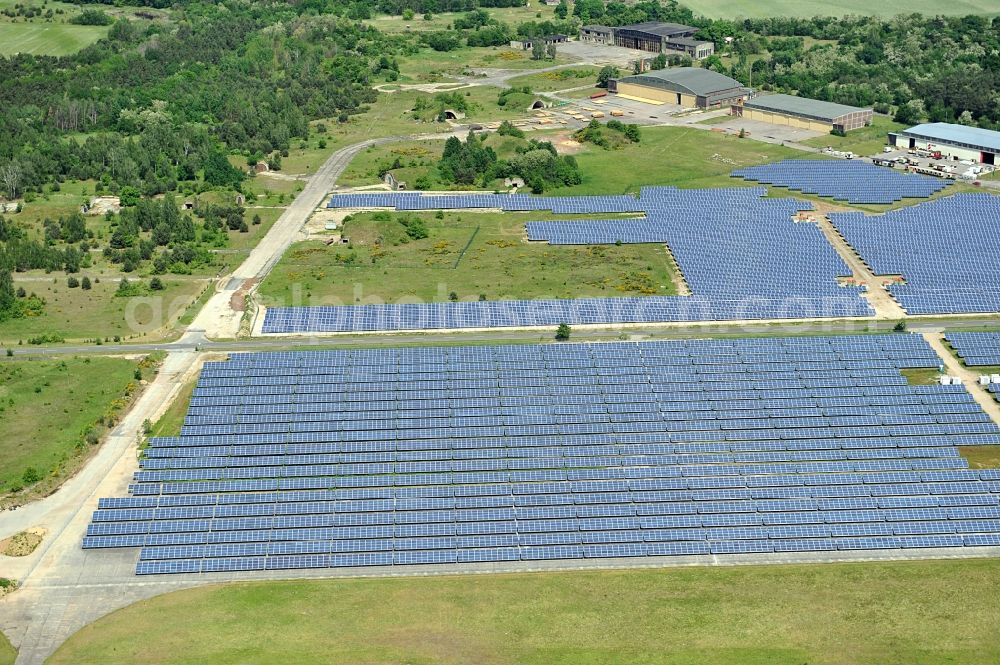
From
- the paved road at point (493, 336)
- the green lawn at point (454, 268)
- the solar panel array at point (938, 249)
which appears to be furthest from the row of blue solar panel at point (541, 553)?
the green lawn at point (454, 268)

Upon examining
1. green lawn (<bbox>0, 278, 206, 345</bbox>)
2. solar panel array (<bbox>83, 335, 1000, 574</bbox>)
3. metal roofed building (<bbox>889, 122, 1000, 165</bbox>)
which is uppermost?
metal roofed building (<bbox>889, 122, 1000, 165</bbox>)

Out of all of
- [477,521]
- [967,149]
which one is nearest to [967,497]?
[477,521]

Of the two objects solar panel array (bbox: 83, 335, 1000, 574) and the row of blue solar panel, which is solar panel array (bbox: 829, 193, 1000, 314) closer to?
solar panel array (bbox: 83, 335, 1000, 574)

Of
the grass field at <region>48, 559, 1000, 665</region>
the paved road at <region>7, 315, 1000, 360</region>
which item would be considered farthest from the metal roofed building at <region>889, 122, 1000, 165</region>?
the grass field at <region>48, 559, 1000, 665</region>

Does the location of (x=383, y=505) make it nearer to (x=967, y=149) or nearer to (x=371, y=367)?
(x=371, y=367)

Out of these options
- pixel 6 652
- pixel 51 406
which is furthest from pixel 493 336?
pixel 6 652

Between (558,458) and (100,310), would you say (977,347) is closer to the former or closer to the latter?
(558,458)
